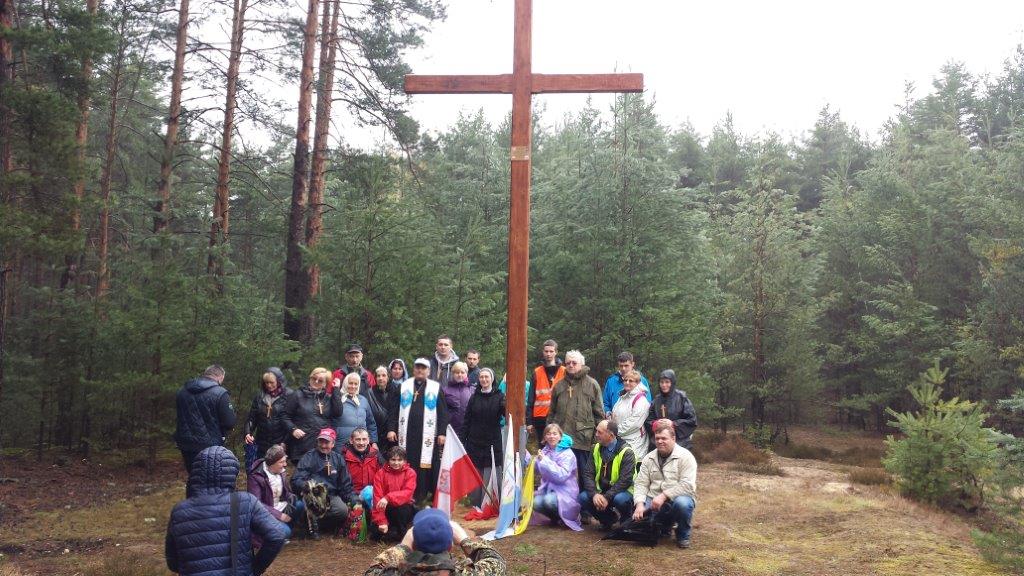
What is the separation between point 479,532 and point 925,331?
16434mm

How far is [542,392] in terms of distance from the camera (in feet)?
29.6

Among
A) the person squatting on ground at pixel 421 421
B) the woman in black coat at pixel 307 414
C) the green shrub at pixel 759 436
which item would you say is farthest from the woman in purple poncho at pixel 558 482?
the green shrub at pixel 759 436

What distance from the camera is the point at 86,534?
8.00m

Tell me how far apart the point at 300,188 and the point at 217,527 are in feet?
34.6

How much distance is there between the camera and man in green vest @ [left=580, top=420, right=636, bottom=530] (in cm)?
753

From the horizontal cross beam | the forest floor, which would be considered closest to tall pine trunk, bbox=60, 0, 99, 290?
the forest floor

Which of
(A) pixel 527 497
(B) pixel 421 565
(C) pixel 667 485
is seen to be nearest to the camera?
(B) pixel 421 565

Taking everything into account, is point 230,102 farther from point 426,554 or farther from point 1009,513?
point 1009,513

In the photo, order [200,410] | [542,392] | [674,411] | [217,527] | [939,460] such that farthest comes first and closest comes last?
[939,460]
[542,392]
[674,411]
[200,410]
[217,527]

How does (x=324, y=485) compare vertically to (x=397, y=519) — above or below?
above

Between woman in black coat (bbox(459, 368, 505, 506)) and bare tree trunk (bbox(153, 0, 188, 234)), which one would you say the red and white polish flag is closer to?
woman in black coat (bbox(459, 368, 505, 506))

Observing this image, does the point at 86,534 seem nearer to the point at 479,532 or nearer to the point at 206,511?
the point at 479,532

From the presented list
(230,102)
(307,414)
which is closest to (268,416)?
(307,414)

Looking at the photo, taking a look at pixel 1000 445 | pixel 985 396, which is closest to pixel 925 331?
pixel 985 396
